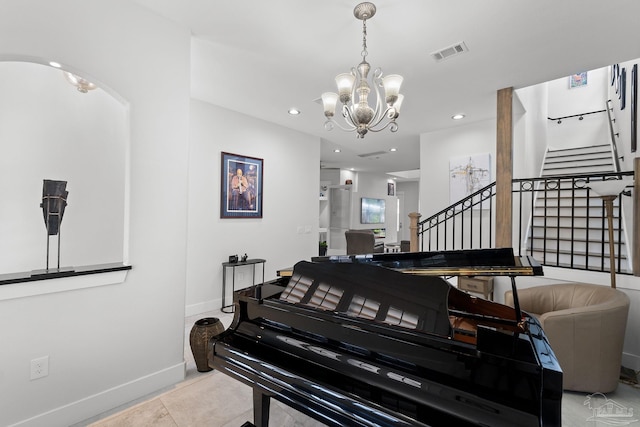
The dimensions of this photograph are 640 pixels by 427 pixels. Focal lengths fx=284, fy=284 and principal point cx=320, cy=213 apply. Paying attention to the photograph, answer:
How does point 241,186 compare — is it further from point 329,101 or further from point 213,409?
point 213,409

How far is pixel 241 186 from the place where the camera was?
4328mm

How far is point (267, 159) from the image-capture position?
4703 mm

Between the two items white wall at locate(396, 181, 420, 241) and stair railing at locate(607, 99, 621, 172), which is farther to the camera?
white wall at locate(396, 181, 420, 241)

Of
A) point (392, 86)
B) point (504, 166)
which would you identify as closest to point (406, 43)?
point (392, 86)

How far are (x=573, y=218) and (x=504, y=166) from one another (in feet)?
3.14

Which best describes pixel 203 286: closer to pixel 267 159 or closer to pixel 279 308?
pixel 267 159

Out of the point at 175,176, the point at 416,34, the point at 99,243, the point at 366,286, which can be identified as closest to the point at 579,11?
the point at 416,34

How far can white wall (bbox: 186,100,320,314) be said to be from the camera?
385cm

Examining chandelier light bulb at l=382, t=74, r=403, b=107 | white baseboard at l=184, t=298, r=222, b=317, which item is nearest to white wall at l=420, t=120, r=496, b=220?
chandelier light bulb at l=382, t=74, r=403, b=107

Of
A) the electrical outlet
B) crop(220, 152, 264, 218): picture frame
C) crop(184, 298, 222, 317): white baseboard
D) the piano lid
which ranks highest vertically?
crop(220, 152, 264, 218): picture frame

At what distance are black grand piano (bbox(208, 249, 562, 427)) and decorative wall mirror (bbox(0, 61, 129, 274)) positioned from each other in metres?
1.42

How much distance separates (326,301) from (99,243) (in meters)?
2.29
